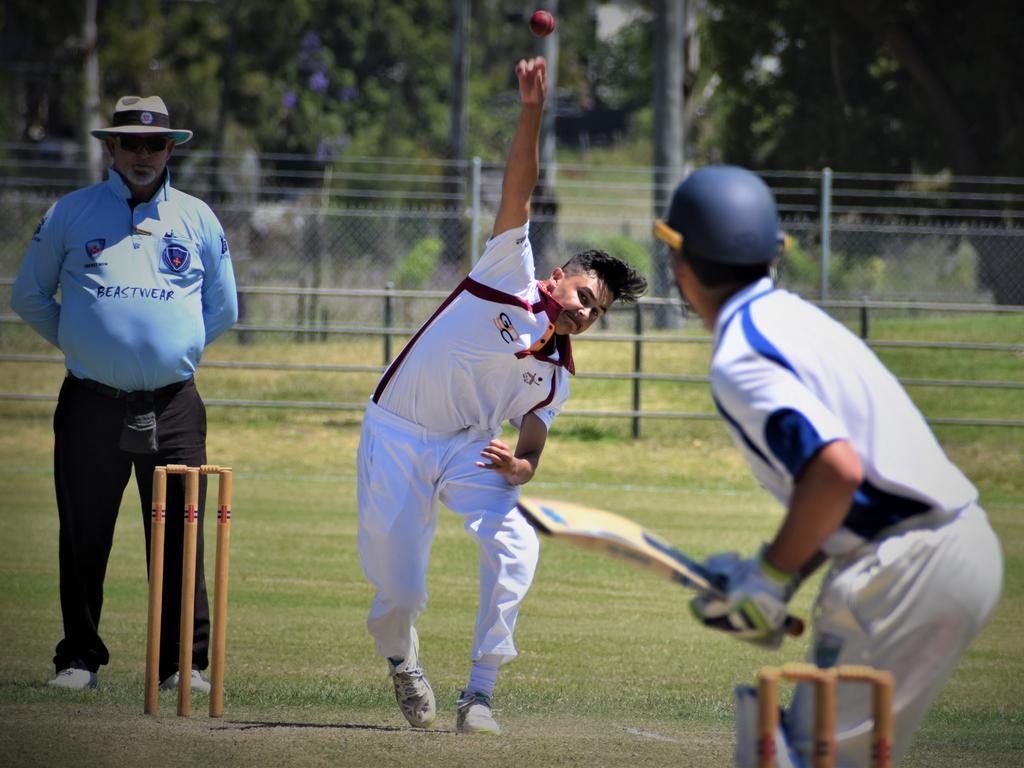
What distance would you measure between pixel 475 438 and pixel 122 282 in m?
1.77

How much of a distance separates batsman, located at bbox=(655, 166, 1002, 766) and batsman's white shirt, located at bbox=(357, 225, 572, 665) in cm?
249

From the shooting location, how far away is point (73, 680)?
6.79 meters

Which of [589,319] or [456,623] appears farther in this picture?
[456,623]

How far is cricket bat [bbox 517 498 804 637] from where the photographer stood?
3619 millimetres

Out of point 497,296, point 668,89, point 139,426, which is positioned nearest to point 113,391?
point 139,426

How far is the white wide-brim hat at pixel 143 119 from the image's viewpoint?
22.7 feet

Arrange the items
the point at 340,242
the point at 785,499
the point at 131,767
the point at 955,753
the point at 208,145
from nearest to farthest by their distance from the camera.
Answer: the point at 785,499
the point at 131,767
the point at 955,753
the point at 340,242
the point at 208,145

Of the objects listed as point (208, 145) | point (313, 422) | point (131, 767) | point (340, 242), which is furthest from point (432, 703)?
point (208, 145)

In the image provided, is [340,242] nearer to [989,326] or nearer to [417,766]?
[989,326]

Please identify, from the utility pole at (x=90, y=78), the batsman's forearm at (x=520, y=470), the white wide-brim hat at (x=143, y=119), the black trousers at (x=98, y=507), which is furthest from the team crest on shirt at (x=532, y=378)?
the utility pole at (x=90, y=78)

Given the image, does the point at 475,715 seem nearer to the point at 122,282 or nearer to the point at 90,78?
the point at 122,282

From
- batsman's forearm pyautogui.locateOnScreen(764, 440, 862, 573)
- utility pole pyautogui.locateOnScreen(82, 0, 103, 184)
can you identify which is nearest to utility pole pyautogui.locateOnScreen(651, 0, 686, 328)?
utility pole pyautogui.locateOnScreen(82, 0, 103, 184)

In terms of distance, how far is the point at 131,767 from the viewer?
5117 millimetres

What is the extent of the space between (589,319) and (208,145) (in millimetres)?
33872
